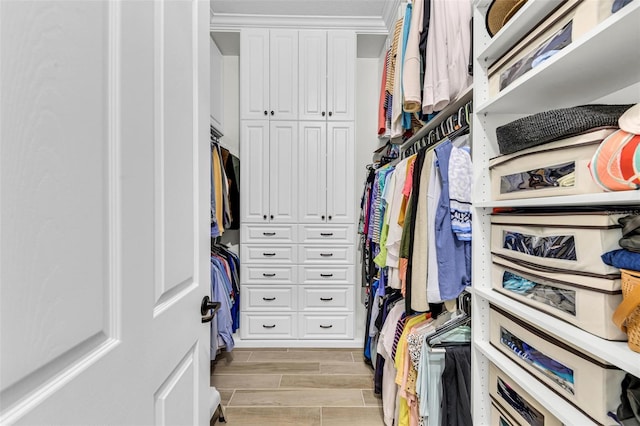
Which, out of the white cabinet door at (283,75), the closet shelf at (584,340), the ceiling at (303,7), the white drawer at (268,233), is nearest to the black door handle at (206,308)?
the closet shelf at (584,340)

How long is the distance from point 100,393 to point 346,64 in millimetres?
2786

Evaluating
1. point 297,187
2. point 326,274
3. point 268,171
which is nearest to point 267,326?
point 326,274

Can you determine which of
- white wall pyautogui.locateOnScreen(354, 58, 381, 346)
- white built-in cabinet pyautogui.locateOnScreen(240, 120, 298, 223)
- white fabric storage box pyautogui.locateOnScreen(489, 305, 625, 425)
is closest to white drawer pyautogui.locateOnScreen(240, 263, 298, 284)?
white built-in cabinet pyautogui.locateOnScreen(240, 120, 298, 223)

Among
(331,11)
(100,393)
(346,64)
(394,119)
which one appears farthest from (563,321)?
(331,11)

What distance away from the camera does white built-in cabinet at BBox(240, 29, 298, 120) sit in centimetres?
263

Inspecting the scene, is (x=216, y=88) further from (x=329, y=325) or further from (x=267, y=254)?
(x=329, y=325)

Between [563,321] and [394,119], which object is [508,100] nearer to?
[563,321]

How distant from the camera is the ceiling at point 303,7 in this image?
8.03 feet

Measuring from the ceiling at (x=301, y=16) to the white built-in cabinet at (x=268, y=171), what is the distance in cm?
85

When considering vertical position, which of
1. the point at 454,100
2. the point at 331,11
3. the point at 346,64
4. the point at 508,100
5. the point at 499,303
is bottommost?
the point at 499,303

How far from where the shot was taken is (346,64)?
2.67 meters

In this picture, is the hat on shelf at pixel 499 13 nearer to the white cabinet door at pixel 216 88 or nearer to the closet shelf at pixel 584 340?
the closet shelf at pixel 584 340

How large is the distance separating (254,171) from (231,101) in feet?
2.80

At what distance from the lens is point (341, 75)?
105 inches
